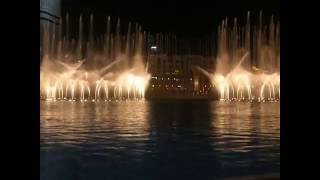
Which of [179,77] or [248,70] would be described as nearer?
[248,70]

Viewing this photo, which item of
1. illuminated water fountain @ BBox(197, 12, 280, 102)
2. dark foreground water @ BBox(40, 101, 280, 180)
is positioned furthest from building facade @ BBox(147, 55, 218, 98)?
dark foreground water @ BBox(40, 101, 280, 180)

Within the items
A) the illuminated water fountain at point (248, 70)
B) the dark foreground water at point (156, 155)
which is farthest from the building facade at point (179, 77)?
the dark foreground water at point (156, 155)

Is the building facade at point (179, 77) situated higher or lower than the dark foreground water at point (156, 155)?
higher

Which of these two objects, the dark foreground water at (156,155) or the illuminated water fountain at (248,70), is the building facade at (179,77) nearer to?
the illuminated water fountain at (248,70)

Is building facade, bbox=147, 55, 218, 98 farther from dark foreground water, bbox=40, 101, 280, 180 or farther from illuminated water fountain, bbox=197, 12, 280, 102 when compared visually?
dark foreground water, bbox=40, 101, 280, 180

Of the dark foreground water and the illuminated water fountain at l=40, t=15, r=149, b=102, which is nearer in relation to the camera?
the dark foreground water

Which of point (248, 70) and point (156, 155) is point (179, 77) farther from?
point (156, 155)

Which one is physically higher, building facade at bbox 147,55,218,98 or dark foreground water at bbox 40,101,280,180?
building facade at bbox 147,55,218,98

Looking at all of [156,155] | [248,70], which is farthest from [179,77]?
[156,155]
